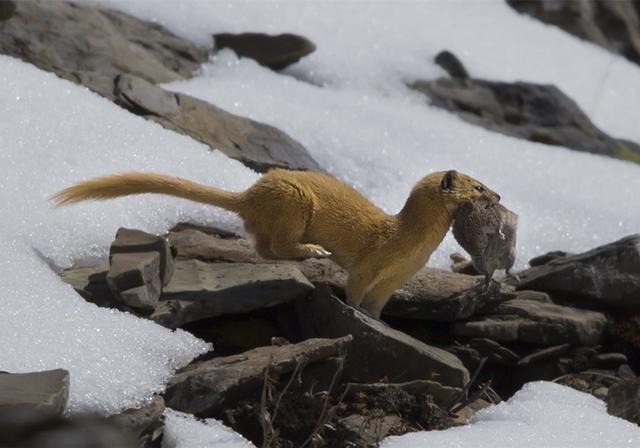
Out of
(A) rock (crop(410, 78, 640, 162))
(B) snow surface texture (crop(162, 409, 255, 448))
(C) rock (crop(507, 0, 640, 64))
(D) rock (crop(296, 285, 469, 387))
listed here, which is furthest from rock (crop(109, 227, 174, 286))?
(C) rock (crop(507, 0, 640, 64))

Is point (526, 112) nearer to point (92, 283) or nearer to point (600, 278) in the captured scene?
point (600, 278)

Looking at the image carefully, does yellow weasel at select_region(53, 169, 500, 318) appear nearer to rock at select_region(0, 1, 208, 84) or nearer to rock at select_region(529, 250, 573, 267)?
rock at select_region(529, 250, 573, 267)

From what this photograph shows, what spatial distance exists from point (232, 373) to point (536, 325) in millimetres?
2120

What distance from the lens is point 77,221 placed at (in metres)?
6.00

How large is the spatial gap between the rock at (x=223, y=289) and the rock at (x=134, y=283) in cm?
7

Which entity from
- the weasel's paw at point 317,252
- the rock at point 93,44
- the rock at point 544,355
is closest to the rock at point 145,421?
the weasel's paw at point 317,252

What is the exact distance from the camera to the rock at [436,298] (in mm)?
6312

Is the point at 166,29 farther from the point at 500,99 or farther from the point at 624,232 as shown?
the point at 624,232

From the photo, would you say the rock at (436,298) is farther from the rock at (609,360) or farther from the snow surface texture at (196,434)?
the snow surface texture at (196,434)

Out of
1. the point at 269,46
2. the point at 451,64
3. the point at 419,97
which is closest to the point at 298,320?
the point at 269,46

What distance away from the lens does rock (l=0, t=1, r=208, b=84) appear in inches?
309

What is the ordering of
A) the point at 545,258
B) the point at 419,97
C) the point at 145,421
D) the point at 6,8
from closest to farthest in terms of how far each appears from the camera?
the point at 145,421
the point at 545,258
the point at 6,8
the point at 419,97

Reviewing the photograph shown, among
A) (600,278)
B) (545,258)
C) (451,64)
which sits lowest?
(545,258)

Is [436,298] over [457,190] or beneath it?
beneath
